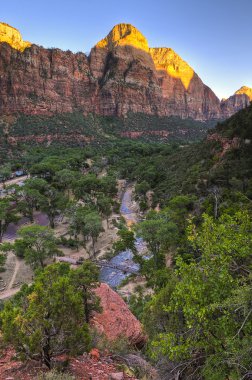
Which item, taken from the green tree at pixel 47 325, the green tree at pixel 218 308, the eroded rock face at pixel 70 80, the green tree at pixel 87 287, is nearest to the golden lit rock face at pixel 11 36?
the eroded rock face at pixel 70 80

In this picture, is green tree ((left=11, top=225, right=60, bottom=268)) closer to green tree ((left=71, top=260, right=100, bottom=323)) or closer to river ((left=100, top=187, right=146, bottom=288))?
river ((left=100, top=187, right=146, bottom=288))

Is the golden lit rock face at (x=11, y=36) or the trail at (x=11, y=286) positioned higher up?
the golden lit rock face at (x=11, y=36)

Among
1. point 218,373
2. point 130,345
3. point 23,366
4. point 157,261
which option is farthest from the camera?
point 157,261

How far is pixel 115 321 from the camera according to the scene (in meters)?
16.7

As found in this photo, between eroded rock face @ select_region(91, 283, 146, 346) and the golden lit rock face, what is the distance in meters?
187

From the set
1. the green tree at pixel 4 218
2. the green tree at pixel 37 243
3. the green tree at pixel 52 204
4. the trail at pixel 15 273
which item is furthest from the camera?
the green tree at pixel 52 204

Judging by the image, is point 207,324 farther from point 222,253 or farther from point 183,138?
point 183,138

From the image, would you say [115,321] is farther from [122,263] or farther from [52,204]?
[52,204]

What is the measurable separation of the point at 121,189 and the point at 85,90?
4105 inches

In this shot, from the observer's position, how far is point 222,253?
815 centimetres

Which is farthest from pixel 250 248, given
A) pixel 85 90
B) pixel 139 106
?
pixel 139 106

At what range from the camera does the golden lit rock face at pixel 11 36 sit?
174875 millimetres

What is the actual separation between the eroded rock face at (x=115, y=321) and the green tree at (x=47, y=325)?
4930 millimetres

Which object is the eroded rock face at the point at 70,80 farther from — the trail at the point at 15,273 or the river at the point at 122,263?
the trail at the point at 15,273
